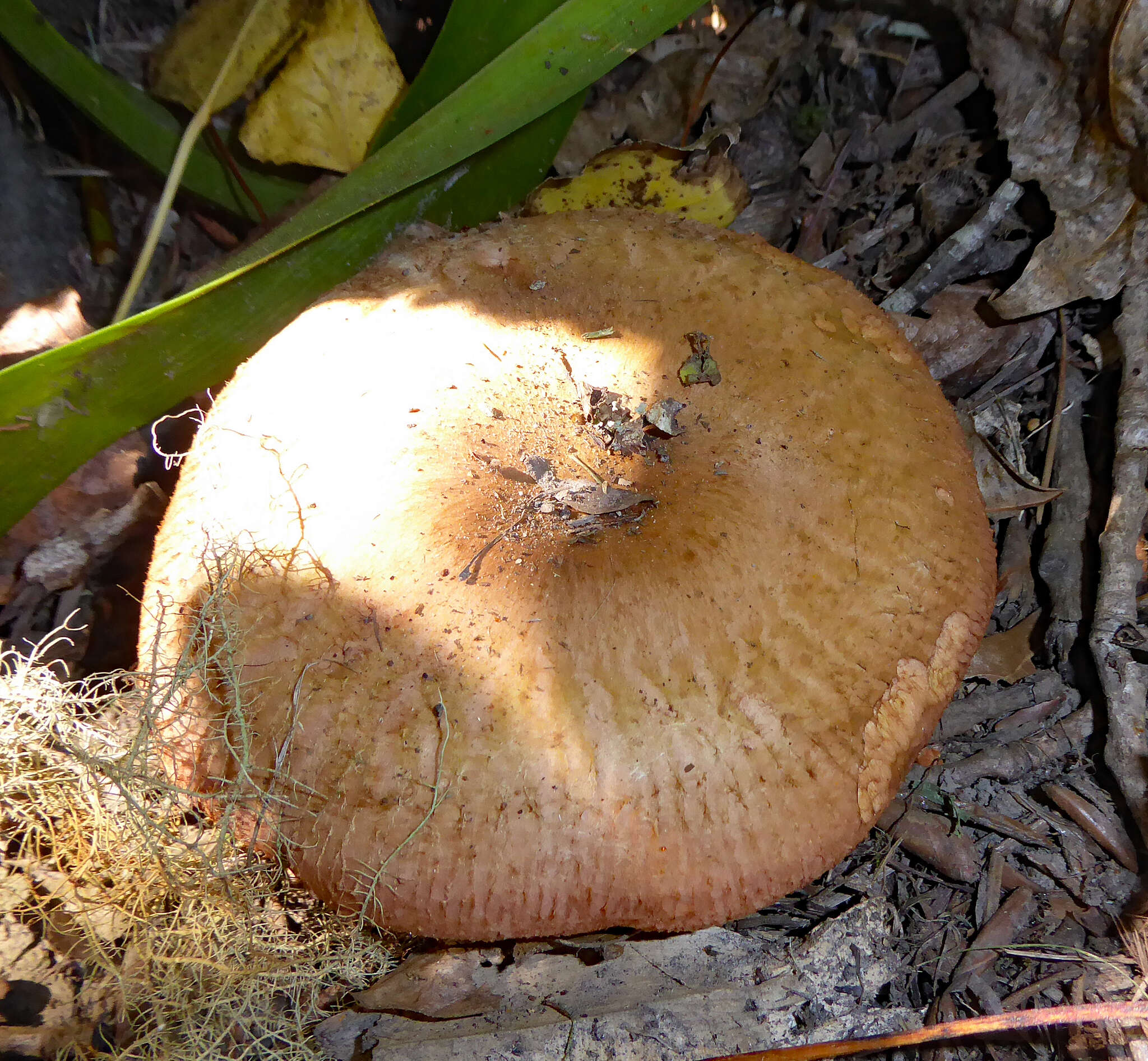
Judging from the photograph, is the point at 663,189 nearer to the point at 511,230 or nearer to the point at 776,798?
the point at 511,230

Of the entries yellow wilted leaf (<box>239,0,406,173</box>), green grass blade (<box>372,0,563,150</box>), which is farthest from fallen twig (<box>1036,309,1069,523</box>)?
yellow wilted leaf (<box>239,0,406,173</box>)

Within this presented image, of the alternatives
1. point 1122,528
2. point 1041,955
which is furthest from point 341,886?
point 1122,528

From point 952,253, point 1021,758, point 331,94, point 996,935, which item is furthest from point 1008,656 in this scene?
point 331,94

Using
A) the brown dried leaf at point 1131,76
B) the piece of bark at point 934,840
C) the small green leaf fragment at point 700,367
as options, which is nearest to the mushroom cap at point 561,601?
the small green leaf fragment at point 700,367

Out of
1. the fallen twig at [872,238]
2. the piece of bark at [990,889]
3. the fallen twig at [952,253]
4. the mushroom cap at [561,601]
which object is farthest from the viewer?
the fallen twig at [872,238]

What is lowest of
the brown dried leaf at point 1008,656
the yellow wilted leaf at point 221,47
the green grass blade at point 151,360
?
the brown dried leaf at point 1008,656

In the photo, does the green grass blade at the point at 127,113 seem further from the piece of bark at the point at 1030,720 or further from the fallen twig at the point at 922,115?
the piece of bark at the point at 1030,720

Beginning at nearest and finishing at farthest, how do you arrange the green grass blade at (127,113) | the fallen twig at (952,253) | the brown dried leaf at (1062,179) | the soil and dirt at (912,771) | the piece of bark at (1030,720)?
1. the soil and dirt at (912,771)
2. the green grass blade at (127,113)
3. the piece of bark at (1030,720)
4. the brown dried leaf at (1062,179)
5. the fallen twig at (952,253)
